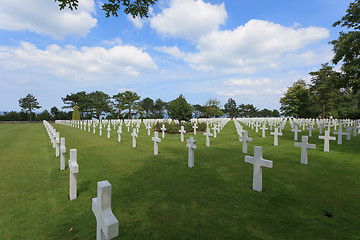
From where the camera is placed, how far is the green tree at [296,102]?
4841cm

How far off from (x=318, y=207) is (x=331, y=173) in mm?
2717

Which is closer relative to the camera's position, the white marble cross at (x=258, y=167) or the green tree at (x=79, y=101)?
the white marble cross at (x=258, y=167)

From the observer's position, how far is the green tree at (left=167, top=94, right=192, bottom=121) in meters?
19.7

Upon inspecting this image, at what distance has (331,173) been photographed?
5.27 metres

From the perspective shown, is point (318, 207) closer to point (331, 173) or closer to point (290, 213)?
point (290, 213)

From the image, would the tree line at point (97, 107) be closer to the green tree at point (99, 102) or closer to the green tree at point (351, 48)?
the green tree at point (99, 102)

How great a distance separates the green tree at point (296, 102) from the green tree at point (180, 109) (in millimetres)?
42559

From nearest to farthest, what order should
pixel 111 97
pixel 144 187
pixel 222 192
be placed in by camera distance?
pixel 222 192 → pixel 144 187 → pixel 111 97

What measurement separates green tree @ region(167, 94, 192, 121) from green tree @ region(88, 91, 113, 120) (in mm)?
46242

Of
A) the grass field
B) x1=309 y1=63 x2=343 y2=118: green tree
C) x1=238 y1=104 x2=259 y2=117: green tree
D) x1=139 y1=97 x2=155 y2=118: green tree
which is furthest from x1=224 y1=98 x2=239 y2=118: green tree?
the grass field

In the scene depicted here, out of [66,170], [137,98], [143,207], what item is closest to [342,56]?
[143,207]

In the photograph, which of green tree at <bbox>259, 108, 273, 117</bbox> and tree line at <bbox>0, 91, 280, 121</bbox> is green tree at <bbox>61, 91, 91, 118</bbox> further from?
green tree at <bbox>259, 108, 273, 117</bbox>

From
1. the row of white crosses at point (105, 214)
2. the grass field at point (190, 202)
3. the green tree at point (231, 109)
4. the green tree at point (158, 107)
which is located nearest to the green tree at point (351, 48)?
the grass field at point (190, 202)

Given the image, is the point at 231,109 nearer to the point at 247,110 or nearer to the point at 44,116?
the point at 247,110
